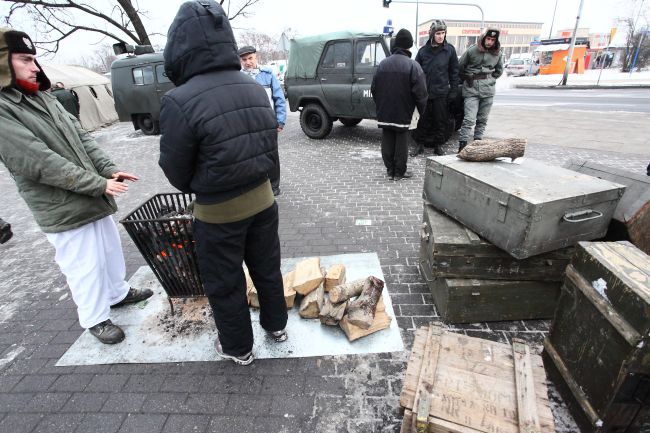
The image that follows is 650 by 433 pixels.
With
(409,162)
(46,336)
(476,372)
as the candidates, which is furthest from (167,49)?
(409,162)

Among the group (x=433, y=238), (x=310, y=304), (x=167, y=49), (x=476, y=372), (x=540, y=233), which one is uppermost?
(x=167, y=49)

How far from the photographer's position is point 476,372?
5.83ft

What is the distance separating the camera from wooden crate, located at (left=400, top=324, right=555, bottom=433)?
155 centimetres

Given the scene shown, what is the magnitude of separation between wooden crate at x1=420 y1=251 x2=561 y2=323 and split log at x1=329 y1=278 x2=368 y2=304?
0.65m

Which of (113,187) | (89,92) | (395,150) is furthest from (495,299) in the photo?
(89,92)

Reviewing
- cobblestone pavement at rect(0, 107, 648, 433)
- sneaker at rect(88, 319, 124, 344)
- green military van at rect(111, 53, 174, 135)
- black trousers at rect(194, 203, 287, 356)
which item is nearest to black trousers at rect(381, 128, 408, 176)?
cobblestone pavement at rect(0, 107, 648, 433)

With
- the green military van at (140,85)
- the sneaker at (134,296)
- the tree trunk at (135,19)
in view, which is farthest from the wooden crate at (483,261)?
the tree trunk at (135,19)

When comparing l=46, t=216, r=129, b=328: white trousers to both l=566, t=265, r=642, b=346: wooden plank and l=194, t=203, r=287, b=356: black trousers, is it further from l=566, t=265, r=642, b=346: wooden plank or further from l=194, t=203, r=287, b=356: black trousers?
l=566, t=265, r=642, b=346: wooden plank

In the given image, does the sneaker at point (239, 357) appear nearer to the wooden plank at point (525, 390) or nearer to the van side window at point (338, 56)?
the wooden plank at point (525, 390)

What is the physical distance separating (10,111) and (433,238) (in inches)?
112

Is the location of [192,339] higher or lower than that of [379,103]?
lower

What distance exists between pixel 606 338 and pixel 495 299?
86cm

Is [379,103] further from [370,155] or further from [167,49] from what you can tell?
[167,49]

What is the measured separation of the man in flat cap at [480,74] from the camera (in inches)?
231
